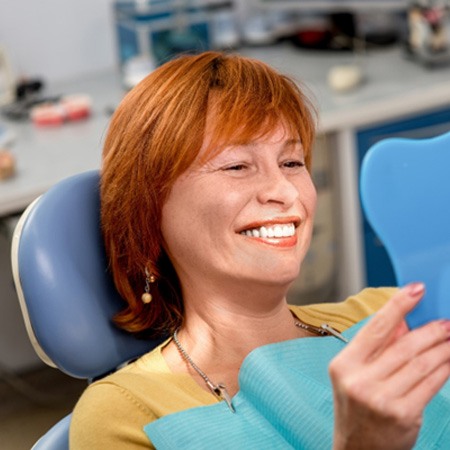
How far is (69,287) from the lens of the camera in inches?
57.8

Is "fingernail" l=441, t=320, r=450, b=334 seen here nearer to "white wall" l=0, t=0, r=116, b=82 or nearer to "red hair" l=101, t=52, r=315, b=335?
"red hair" l=101, t=52, r=315, b=335

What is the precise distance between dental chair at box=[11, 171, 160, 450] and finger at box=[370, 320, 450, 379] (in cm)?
62

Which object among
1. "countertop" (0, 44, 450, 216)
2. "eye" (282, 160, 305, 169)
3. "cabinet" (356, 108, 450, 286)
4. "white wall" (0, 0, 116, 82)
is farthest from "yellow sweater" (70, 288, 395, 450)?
"white wall" (0, 0, 116, 82)

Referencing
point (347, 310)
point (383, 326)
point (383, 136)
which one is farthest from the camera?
point (383, 136)

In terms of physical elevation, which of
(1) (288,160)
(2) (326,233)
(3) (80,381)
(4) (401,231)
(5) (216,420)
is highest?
(1) (288,160)

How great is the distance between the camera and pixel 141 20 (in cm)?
300

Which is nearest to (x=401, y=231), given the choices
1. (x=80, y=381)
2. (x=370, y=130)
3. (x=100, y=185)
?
(x=100, y=185)

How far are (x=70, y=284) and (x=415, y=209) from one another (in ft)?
1.75

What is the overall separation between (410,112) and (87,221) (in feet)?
4.41

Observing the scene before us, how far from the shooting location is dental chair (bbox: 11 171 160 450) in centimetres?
145

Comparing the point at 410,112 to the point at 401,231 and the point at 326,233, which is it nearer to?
the point at 326,233

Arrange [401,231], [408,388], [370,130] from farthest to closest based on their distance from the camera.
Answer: [370,130]
[401,231]
[408,388]

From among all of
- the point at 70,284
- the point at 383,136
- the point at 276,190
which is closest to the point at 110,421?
the point at 70,284

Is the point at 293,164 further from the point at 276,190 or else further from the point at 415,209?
the point at 415,209
